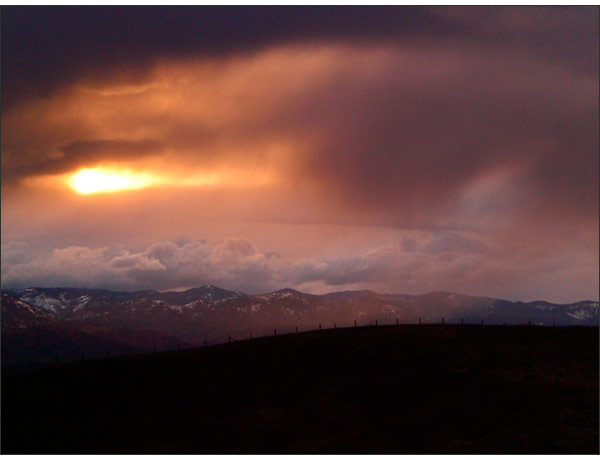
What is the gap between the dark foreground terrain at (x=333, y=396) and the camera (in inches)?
2318

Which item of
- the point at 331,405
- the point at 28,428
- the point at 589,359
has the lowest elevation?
the point at 28,428

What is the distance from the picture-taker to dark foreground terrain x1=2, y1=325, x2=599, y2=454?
58.9m

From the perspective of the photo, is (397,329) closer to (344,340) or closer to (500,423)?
(344,340)

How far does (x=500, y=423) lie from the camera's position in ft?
195

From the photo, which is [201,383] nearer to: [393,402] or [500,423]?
[393,402]

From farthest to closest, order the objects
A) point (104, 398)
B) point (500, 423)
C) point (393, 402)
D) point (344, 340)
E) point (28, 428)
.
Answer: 1. point (344, 340)
2. point (104, 398)
3. point (28, 428)
4. point (393, 402)
5. point (500, 423)

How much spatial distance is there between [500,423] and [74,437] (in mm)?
49984

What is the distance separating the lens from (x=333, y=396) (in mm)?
70312

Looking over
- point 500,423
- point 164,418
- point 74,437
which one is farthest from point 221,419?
point 500,423

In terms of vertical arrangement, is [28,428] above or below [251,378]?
below

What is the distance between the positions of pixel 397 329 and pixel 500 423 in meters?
33.5

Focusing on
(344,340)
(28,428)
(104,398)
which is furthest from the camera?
(344,340)

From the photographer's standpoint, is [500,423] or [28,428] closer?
[500,423]

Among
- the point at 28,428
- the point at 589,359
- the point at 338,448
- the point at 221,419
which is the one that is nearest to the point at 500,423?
the point at 338,448
